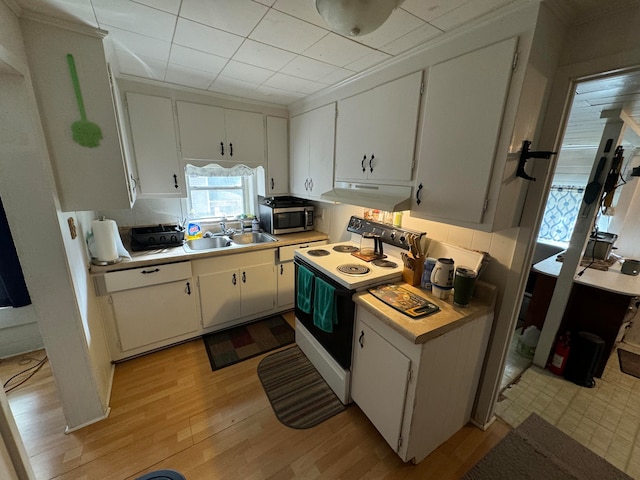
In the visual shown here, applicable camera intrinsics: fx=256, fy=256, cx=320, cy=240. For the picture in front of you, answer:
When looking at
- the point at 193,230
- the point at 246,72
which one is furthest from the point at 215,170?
the point at 246,72

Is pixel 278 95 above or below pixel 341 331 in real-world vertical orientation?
above

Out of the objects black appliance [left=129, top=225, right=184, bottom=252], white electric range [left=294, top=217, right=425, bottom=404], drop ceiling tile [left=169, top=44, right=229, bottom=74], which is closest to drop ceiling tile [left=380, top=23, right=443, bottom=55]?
drop ceiling tile [left=169, top=44, right=229, bottom=74]

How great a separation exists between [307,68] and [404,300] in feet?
5.67

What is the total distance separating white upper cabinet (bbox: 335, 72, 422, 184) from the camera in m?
1.62

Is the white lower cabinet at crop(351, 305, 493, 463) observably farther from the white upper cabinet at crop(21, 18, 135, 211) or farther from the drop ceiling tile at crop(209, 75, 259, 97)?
the drop ceiling tile at crop(209, 75, 259, 97)

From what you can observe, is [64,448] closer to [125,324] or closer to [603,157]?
[125,324]

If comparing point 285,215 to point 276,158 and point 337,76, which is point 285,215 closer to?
point 276,158

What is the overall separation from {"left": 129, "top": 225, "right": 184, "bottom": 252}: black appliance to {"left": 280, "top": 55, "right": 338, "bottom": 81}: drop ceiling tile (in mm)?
1747

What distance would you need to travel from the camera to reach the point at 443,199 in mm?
1474

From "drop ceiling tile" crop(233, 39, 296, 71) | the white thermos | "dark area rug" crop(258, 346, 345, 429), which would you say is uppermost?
"drop ceiling tile" crop(233, 39, 296, 71)

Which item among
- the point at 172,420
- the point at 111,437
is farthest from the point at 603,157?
the point at 111,437

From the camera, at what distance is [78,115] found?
1445 mm

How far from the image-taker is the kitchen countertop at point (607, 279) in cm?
199

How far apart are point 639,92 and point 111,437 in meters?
3.79
